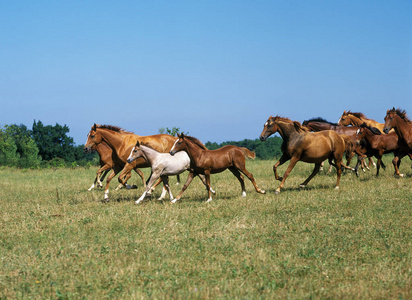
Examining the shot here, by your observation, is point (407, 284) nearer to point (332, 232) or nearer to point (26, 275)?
point (332, 232)

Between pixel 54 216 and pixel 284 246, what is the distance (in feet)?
20.6

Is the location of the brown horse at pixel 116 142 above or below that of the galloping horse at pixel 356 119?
below

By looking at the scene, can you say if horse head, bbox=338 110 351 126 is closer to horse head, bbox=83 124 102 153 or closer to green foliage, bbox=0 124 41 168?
horse head, bbox=83 124 102 153

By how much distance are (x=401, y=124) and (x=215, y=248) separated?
39.0 feet

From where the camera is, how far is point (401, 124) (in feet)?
53.5

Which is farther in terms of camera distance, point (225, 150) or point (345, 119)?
point (345, 119)

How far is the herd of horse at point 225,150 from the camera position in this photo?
1208cm

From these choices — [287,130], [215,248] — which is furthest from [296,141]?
[215,248]

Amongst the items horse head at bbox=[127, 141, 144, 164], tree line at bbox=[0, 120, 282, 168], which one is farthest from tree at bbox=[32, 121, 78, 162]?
horse head at bbox=[127, 141, 144, 164]

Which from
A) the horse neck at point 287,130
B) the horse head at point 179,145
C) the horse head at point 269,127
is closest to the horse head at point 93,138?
the horse head at point 179,145

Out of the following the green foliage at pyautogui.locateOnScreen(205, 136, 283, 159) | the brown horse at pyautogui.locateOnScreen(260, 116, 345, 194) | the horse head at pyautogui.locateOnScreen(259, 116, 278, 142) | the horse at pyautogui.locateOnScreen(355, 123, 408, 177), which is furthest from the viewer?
the green foliage at pyautogui.locateOnScreen(205, 136, 283, 159)

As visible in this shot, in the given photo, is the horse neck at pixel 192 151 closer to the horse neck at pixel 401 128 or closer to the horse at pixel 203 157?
the horse at pixel 203 157

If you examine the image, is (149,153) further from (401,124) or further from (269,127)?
(401,124)

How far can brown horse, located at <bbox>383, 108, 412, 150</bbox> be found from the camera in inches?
636
